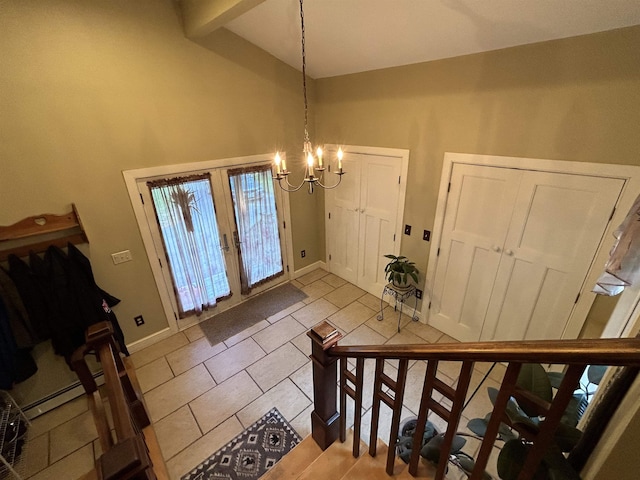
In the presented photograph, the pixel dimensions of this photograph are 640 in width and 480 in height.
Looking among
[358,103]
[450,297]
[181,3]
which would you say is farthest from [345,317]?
[181,3]

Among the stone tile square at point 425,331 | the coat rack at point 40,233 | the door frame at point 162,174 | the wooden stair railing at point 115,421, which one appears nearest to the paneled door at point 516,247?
the stone tile square at point 425,331

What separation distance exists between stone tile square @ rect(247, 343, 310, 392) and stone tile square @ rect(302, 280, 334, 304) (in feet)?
2.98

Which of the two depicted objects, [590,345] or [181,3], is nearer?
[590,345]

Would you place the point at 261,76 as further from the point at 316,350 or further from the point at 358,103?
the point at 316,350

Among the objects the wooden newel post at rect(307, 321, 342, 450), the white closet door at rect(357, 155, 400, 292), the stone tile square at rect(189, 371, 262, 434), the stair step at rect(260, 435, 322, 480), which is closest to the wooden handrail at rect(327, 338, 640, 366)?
the wooden newel post at rect(307, 321, 342, 450)

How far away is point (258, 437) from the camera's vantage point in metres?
2.27

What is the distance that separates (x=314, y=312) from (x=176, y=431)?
1.86m

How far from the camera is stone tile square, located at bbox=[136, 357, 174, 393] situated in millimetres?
2750

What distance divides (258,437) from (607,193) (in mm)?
3178

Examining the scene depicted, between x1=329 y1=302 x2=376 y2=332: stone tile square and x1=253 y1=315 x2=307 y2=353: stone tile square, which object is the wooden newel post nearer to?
x1=253 y1=315 x2=307 y2=353: stone tile square

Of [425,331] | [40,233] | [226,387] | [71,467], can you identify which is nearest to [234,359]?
[226,387]

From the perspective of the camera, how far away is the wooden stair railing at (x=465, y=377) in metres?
0.67

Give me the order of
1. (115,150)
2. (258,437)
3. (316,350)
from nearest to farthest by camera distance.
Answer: (316,350) → (258,437) → (115,150)

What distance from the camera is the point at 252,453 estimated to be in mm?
2170
